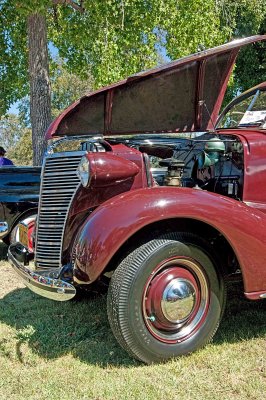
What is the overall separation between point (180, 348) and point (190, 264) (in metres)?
0.58

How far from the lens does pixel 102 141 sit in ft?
12.4

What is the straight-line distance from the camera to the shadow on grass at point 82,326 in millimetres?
3326

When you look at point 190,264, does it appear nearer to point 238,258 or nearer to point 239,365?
point 238,258

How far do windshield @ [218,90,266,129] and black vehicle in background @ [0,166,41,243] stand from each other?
2.71 meters

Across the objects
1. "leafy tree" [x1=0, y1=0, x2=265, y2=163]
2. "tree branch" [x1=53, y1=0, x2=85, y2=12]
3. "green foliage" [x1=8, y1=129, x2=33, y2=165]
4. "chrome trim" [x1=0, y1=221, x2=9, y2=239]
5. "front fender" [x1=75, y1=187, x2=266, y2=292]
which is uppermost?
"tree branch" [x1=53, y1=0, x2=85, y2=12]

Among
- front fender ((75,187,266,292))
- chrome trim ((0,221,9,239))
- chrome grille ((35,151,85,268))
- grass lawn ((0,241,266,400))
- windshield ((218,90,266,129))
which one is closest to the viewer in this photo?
grass lawn ((0,241,266,400))

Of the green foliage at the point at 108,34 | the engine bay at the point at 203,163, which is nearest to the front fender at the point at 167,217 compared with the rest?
the engine bay at the point at 203,163

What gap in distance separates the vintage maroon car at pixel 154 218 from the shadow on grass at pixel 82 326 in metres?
0.33

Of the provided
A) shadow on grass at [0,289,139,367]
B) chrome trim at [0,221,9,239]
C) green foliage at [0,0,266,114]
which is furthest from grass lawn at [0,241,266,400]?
green foliage at [0,0,266,114]

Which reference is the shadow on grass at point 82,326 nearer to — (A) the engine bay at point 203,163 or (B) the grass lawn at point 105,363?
(B) the grass lawn at point 105,363

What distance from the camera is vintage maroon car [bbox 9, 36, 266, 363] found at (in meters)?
3.00

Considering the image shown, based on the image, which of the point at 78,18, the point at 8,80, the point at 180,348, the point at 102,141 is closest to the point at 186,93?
the point at 102,141

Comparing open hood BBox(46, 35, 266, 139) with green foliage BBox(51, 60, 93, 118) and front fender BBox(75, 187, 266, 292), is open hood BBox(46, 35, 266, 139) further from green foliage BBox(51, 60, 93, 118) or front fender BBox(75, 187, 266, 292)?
green foliage BBox(51, 60, 93, 118)

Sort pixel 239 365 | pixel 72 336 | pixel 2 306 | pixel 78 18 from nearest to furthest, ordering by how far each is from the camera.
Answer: pixel 239 365
pixel 72 336
pixel 2 306
pixel 78 18
